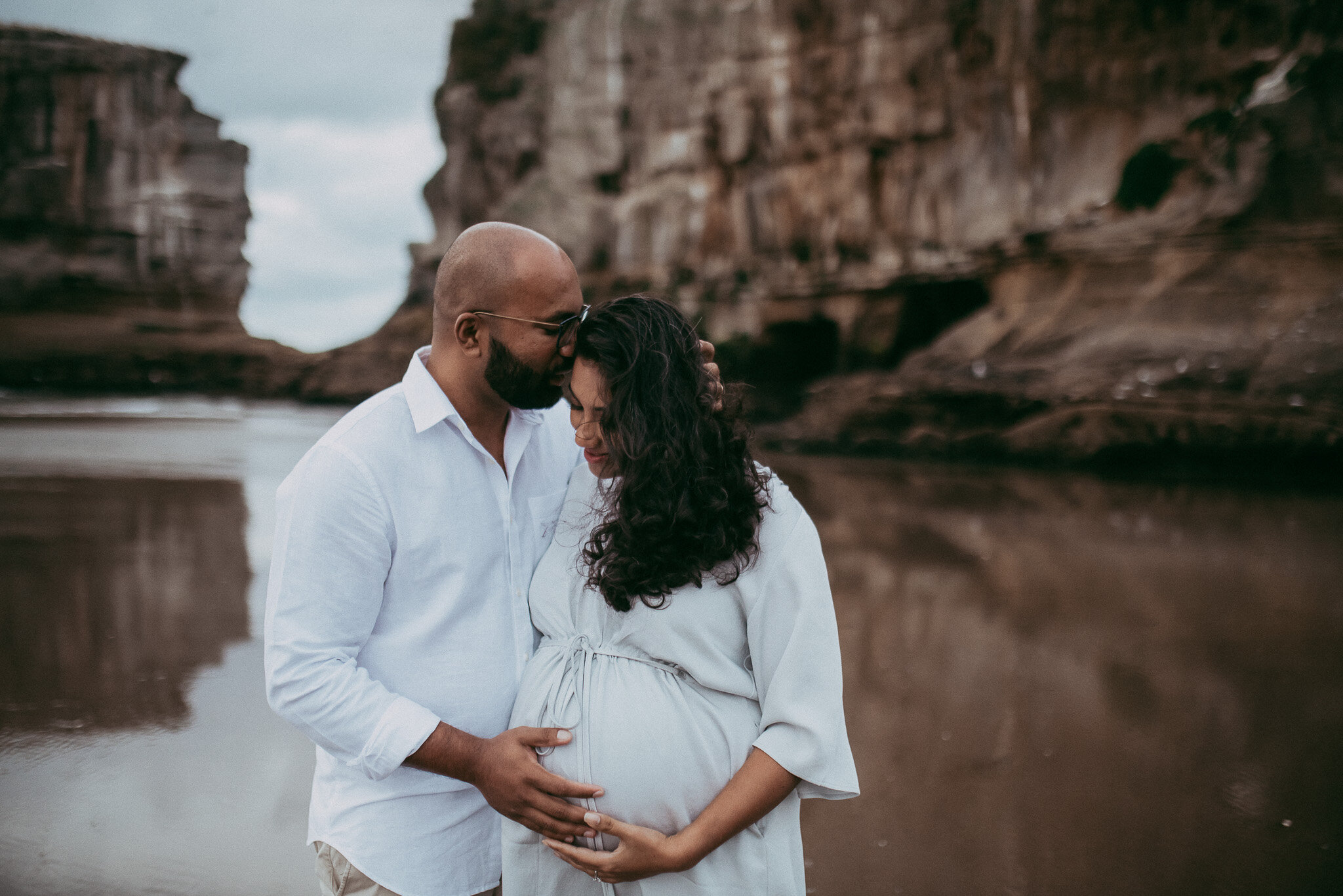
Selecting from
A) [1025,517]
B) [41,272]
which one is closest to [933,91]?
[1025,517]

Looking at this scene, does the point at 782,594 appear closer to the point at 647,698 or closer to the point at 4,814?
the point at 647,698

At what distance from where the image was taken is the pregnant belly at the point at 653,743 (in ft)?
5.75

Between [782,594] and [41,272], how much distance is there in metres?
69.3

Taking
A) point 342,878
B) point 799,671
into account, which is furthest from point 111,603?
point 799,671

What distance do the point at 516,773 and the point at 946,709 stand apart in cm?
388

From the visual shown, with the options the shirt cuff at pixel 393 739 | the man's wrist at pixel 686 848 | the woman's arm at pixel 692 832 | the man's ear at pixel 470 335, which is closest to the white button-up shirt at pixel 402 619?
the shirt cuff at pixel 393 739

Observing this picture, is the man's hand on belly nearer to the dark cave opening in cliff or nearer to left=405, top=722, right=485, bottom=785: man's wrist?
left=405, top=722, right=485, bottom=785: man's wrist

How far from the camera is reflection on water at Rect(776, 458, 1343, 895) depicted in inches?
137

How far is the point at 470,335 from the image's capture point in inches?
80.6

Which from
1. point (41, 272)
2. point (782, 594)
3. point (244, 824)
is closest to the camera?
point (782, 594)

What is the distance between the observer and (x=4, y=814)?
3.63 m

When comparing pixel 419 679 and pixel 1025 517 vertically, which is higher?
pixel 419 679

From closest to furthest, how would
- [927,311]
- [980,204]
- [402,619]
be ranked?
[402,619] < [980,204] < [927,311]

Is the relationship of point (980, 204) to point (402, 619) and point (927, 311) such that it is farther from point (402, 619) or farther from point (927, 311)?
point (402, 619)
